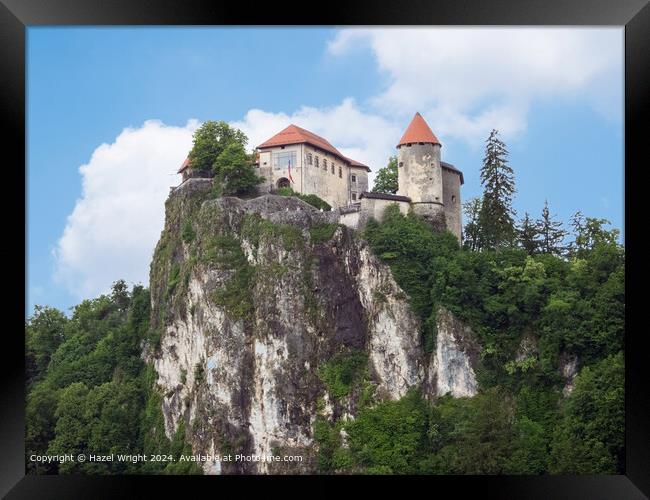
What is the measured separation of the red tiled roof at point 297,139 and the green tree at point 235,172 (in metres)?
0.66

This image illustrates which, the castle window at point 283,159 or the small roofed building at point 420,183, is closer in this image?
the small roofed building at point 420,183

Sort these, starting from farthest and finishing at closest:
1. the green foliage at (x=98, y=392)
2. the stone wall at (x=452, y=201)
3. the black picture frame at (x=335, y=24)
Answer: the green foliage at (x=98, y=392), the stone wall at (x=452, y=201), the black picture frame at (x=335, y=24)

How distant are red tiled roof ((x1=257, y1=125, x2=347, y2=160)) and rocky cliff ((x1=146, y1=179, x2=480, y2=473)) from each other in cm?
157

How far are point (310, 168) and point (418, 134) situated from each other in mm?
3082

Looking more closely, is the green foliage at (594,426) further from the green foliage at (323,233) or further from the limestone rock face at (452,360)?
the green foliage at (323,233)

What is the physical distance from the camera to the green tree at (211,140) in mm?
26891

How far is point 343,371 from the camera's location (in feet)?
83.6

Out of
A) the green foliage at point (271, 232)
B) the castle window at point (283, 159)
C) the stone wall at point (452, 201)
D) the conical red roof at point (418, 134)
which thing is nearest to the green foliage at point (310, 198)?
the castle window at point (283, 159)

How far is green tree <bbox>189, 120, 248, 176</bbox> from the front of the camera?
26.9 m

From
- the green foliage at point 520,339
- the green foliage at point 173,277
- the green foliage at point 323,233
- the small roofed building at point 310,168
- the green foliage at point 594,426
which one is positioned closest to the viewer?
the green foliage at point 594,426

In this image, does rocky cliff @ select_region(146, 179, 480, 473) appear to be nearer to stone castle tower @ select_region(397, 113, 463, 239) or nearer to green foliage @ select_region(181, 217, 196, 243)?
green foliage @ select_region(181, 217, 196, 243)

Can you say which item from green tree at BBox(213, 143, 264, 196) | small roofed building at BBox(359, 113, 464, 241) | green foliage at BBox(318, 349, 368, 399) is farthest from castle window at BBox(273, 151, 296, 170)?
green foliage at BBox(318, 349, 368, 399)

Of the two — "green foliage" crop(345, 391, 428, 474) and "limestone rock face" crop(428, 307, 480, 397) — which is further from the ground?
"limestone rock face" crop(428, 307, 480, 397)
